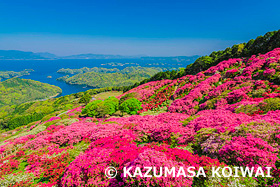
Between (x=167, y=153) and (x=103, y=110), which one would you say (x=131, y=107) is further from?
(x=167, y=153)

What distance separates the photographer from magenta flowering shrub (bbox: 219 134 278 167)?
21.7 ft

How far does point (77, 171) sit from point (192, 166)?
6309mm

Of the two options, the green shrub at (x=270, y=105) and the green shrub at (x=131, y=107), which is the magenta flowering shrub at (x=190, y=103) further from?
the green shrub at (x=131, y=107)

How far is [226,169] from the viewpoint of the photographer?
21.8 ft

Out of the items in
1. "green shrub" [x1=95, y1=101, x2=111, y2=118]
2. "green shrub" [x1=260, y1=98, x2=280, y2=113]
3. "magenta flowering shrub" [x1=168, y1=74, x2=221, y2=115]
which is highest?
"green shrub" [x1=260, y1=98, x2=280, y2=113]

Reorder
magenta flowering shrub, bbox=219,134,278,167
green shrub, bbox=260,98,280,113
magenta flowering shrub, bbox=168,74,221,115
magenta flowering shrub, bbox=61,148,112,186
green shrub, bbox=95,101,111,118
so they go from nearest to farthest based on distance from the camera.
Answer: magenta flowering shrub, bbox=219,134,278,167
magenta flowering shrub, bbox=61,148,112,186
green shrub, bbox=260,98,280,113
magenta flowering shrub, bbox=168,74,221,115
green shrub, bbox=95,101,111,118

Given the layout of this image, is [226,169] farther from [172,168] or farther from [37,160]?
[37,160]

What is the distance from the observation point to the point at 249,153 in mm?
6930

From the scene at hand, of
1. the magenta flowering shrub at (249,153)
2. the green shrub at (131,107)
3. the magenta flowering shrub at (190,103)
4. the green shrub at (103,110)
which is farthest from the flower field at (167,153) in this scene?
the green shrub at (103,110)

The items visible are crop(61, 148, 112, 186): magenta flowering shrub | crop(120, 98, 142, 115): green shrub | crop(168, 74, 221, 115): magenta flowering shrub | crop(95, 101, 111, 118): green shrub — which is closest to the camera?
crop(61, 148, 112, 186): magenta flowering shrub

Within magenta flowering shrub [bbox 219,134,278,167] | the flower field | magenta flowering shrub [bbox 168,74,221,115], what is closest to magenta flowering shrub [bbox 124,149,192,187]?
the flower field

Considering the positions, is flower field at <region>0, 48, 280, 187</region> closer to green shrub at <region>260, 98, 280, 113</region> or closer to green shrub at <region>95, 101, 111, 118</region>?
green shrub at <region>260, 98, 280, 113</region>

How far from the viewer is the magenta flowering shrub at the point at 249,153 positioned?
6.62 metres

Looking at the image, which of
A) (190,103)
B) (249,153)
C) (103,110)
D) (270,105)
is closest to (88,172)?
(249,153)
